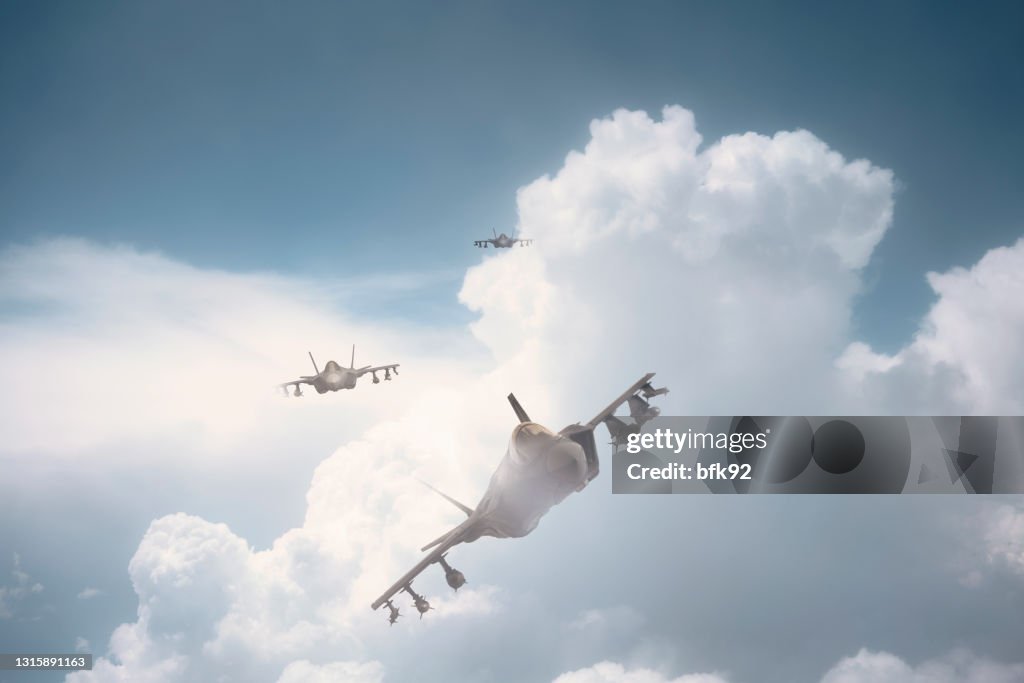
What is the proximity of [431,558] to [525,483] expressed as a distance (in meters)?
7.52

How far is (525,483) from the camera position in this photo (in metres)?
28.6

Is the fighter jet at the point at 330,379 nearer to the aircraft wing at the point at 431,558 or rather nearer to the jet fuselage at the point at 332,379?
the jet fuselage at the point at 332,379

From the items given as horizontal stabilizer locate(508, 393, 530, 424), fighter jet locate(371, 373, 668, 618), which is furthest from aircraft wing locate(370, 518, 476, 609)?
horizontal stabilizer locate(508, 393, 530, 424)

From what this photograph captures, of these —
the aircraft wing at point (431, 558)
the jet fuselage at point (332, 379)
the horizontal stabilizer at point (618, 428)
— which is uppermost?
the jet fuselage at point (332, 379)

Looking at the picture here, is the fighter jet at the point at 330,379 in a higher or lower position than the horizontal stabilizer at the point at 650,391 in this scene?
higher

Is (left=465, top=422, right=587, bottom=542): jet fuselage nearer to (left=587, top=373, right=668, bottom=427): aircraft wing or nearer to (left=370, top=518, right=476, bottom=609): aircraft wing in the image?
(left=370, top=518, right=476, bottom=609): aircraft wing

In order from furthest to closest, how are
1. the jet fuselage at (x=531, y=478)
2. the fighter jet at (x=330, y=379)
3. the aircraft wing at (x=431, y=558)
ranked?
the fighter jet at (x=330, y=379) → the aircraft wing at (x=431, y=558) → the jet fuselage at (x=531, y=478)

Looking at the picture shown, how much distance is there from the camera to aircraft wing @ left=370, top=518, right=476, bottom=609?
104 ft

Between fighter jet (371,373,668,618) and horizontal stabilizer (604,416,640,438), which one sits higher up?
horizontal stabilizer (604,416,640,438)

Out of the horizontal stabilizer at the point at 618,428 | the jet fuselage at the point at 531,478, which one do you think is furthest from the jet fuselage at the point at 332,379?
the horizontal stabilizer at the point at 618,428

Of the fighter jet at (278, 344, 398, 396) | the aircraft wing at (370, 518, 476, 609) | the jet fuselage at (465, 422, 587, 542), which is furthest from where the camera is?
the fighter jet at (278, 344, 398, 396)

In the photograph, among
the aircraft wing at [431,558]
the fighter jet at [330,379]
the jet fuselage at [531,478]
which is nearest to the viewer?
the jet fuselage at [531,478]

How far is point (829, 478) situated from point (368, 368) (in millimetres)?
40121

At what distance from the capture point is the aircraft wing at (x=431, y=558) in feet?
104
